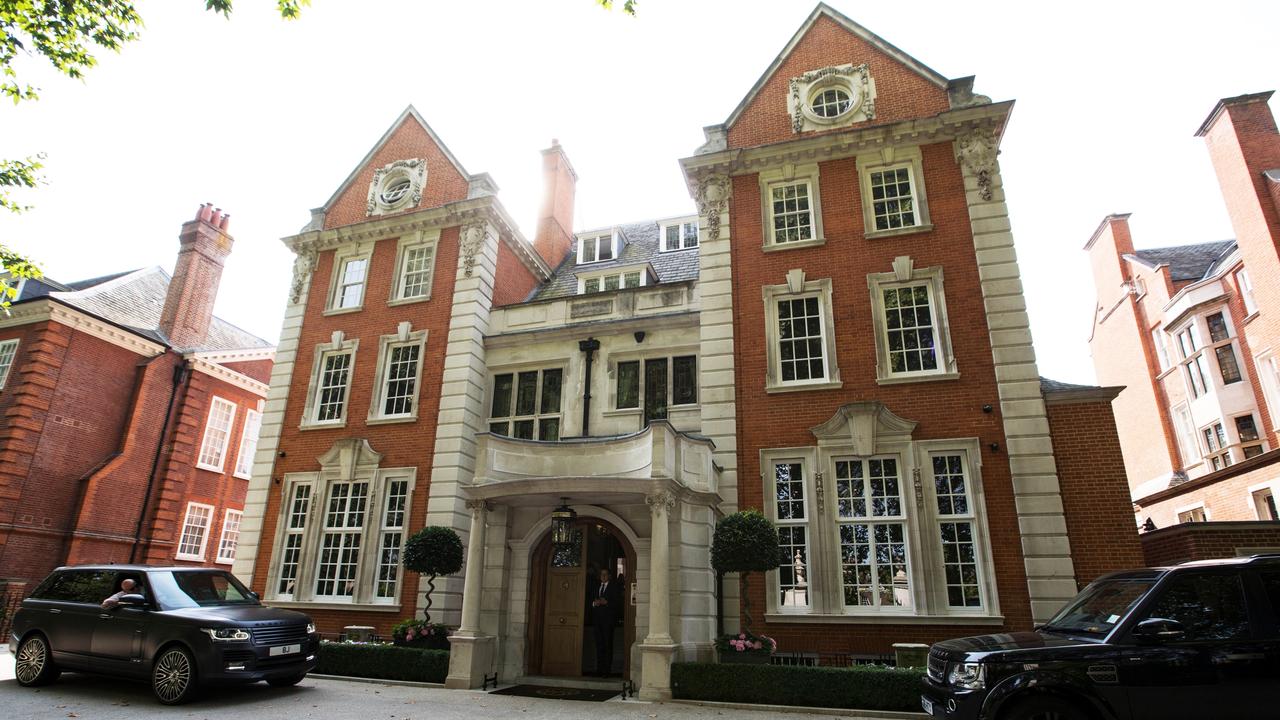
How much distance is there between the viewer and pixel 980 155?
15164 millimetres

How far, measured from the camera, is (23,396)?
2084cm

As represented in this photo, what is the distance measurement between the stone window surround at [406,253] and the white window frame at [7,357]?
1353 cm

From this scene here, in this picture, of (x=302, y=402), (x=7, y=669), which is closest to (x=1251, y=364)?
(x=302, y=402)

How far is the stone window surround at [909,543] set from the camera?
12281 mm

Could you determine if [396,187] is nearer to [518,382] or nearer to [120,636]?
[518,382]

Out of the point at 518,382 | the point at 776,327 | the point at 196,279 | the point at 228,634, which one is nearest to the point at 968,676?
the point at 776,327

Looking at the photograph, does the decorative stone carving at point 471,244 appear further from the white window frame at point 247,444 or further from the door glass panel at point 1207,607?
the door glass panel at point 1207,607

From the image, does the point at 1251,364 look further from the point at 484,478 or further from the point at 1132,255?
the point at 484,478

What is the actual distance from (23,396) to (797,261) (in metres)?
23.6

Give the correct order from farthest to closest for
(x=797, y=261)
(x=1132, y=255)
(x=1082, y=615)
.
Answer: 1. (x=1132, y=255)
2. (x=797, y=261)
3. (x=1082, y=615)

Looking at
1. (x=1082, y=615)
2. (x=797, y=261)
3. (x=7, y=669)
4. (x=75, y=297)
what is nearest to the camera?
(x=1082, y=615)

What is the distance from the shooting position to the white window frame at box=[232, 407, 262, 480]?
27353mm

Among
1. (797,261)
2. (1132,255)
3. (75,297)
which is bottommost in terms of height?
(797,261)

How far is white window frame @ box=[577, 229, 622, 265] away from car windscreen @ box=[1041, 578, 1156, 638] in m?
17.1
